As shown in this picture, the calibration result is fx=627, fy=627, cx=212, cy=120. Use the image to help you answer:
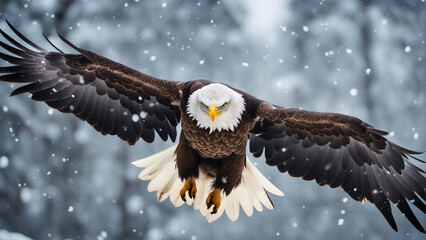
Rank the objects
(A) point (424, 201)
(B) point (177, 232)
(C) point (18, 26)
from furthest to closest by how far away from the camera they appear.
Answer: (B) point (177, 232), (C) point (18, 26), (A) point (424, 201)

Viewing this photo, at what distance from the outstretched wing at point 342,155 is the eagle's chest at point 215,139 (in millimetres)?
194

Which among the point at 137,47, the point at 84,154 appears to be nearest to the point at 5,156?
the point at 84,154

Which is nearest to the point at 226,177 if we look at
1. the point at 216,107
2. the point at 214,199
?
the point at 214,199

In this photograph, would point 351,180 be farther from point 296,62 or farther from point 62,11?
point 62,11

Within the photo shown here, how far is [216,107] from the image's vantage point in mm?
4160

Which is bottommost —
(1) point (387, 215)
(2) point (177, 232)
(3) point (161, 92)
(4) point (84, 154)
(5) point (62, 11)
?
(2) point (177, 232)

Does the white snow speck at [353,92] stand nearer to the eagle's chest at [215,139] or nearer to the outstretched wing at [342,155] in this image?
the outstretched wing at [342,155]

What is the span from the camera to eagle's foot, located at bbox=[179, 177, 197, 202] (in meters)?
4.65

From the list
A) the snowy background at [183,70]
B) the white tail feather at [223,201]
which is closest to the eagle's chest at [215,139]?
the white tail feather at [223,201]

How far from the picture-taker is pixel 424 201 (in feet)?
14.7

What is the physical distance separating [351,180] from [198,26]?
3876 millimetres

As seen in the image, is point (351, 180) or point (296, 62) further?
point (296, 62)

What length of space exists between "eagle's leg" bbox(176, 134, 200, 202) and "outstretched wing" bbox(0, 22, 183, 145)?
1.02 feet

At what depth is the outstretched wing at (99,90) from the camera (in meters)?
4.61
